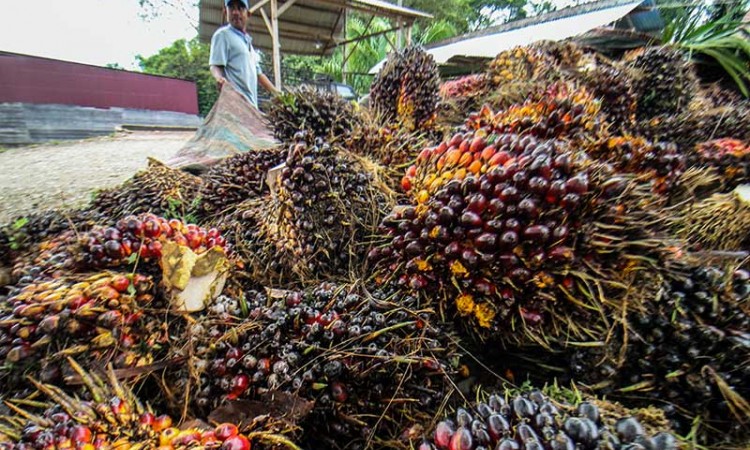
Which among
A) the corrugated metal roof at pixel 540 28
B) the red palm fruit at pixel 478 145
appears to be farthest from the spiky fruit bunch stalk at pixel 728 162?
the corrugated metal roof at pixel 540 28

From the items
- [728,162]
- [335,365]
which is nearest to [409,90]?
[728,162]

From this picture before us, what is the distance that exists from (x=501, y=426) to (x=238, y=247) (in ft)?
3.08

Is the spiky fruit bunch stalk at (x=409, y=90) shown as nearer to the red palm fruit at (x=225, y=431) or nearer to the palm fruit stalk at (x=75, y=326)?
the palm fruit stalk at (x=75, y=326)

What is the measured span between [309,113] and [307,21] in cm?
682

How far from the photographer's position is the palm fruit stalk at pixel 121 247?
0.96 metres

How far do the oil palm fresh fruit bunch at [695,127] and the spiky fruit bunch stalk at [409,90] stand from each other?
0.93 metres

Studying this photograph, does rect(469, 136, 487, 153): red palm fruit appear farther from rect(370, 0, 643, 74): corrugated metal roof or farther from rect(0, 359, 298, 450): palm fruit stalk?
rect(370, 0, 643, 74): corrugated metal roof

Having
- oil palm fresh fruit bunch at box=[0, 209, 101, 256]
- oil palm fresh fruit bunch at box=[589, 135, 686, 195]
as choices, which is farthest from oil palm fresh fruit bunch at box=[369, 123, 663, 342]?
oil palm fresh fruit bunch at box=[0, 209, 101, 256]

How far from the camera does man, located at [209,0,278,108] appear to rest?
3154mm

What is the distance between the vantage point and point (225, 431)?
2.14ft

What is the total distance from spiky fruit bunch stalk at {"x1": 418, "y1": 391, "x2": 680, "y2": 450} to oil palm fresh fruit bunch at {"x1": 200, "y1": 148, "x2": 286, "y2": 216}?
47.6 inches

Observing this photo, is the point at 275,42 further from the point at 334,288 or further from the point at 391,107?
the point at 334,288

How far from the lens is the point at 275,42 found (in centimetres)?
524

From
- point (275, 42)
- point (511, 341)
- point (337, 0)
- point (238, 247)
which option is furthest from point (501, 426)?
point (337, 0)
